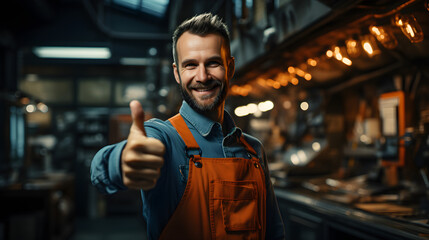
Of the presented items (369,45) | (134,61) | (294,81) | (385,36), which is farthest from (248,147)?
(134,61)

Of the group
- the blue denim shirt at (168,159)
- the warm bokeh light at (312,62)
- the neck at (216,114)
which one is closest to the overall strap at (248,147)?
the blue denim shirt at (168,159)

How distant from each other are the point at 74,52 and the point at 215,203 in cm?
909

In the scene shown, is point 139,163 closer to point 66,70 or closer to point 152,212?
point 152,212

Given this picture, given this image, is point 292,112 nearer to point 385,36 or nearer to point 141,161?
point 385,36

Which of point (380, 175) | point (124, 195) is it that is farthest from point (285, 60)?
point (124, 195)

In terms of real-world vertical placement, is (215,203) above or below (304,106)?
below

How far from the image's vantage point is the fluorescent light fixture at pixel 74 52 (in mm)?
9125

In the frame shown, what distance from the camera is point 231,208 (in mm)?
Result: 1127

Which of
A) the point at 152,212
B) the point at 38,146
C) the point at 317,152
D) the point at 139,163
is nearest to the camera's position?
the point at 139,163

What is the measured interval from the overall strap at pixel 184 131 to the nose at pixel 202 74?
0.61ft

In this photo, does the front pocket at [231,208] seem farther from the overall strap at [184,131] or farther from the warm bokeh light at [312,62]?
the warm bokeh light at [312,62]

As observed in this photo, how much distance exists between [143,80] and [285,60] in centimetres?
728

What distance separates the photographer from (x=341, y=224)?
253cm

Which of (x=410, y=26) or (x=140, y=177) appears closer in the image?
(x=140, y=177)
